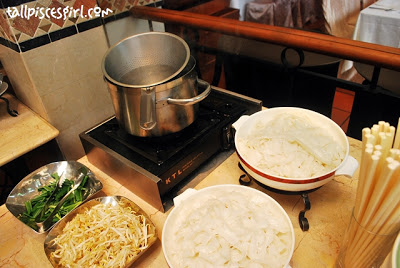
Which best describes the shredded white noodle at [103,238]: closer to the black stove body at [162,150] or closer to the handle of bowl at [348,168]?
the black stove body at [162,150]

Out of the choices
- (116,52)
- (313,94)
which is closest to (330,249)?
(116,52)

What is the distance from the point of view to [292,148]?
0.93 metres

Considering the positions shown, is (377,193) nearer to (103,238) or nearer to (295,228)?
(295,228)

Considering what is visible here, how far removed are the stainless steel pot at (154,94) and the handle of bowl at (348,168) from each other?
453 mm

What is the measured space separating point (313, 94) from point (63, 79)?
1.48 m

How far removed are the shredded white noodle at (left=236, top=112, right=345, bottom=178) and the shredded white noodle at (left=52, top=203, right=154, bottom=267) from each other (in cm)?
39

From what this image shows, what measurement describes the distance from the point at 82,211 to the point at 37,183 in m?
0.27

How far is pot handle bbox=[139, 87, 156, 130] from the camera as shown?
897 mm

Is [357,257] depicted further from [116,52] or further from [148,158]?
[116,52]

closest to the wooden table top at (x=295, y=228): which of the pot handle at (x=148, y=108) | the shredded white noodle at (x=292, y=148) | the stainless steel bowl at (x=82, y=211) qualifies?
the stainless steel bowl at (x=82, y=211)

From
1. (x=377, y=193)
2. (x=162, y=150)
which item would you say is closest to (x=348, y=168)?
(x=377, y=193)

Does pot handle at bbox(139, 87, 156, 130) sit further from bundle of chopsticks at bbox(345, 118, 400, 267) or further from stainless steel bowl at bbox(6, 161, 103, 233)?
bundle of chopsticks at bbox(345, 118, 400, 267)

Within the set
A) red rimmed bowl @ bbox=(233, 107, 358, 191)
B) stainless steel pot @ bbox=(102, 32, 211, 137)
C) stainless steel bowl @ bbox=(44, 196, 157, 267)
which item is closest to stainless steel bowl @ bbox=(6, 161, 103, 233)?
stainless steel bowl @ bbox=(44, 196, 157, 267)

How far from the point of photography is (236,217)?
78 cm
